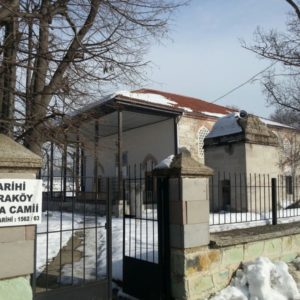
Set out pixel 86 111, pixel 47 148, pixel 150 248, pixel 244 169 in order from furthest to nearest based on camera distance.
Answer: pixel 244 169 → pixel 47 148 → pixel 86 111 → pixel 150 248

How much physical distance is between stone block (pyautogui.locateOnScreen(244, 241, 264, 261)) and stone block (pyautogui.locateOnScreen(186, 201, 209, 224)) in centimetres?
110

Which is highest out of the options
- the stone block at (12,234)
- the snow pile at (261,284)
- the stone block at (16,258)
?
the stone block at (12,234)

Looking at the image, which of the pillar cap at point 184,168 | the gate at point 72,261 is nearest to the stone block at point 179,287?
the gate at point 72,261

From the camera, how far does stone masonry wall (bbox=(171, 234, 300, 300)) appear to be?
598cm

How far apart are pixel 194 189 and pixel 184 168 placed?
35 centimetres

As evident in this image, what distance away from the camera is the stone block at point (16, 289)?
4508 mm

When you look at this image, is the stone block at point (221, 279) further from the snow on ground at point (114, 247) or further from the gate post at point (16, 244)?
the gate post at point (16, 244)

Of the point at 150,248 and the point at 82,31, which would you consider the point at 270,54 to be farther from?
Answer: the point at 150,248

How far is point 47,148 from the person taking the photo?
1010cm

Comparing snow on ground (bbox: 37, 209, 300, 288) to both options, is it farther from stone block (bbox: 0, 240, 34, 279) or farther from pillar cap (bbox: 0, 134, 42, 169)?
pillar cap (bbox: 0, 134, 42, 169)

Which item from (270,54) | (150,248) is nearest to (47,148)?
(150,248)

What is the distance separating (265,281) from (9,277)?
3.41m

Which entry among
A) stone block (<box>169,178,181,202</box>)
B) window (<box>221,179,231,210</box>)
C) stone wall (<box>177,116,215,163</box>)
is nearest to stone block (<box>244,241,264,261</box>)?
stone block (<box>169,178,181,202</box>)

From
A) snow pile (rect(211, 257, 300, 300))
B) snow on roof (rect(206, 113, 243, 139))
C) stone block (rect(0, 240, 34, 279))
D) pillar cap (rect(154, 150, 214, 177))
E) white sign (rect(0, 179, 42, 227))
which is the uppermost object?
snow on roof (rect(206, 113, 243, 139))
